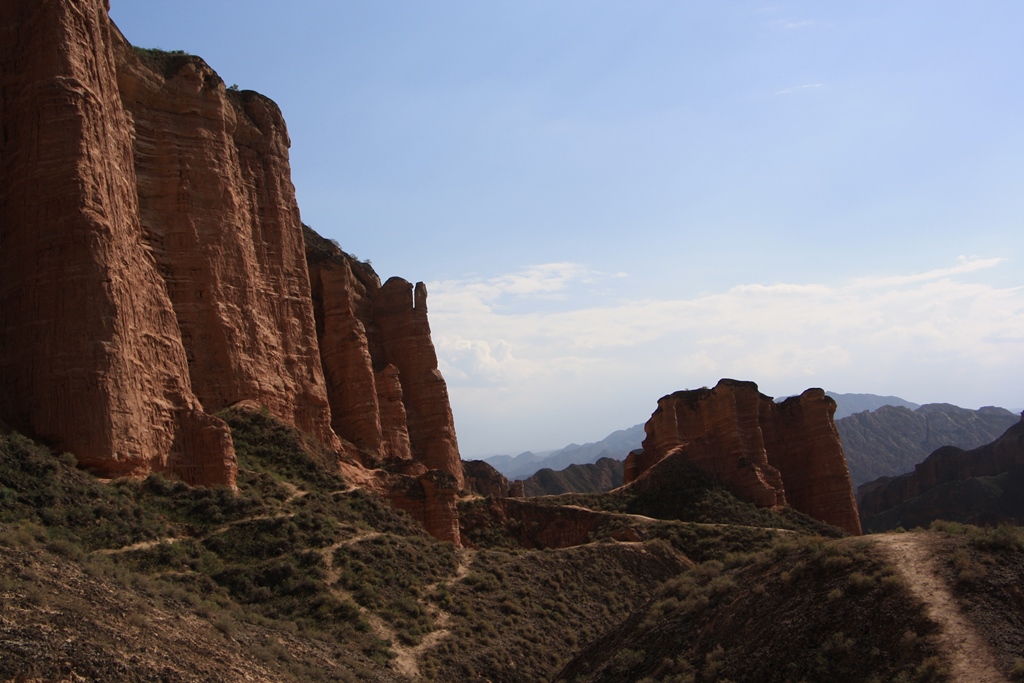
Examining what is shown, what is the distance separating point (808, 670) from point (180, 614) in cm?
1319

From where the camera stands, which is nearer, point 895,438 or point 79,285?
point 79,285

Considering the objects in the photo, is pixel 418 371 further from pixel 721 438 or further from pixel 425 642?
pixel 425 642

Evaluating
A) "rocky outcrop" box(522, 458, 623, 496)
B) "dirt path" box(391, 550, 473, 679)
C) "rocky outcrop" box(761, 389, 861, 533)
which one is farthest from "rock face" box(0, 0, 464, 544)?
"rocky outcrop" box(522, 458, 623, 496)

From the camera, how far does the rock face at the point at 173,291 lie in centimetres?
2986

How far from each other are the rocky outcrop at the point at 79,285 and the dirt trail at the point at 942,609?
67.5 feet

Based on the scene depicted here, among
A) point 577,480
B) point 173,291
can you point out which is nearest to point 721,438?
point 173,291

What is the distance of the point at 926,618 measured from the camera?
19.4 m

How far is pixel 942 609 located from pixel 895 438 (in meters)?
174

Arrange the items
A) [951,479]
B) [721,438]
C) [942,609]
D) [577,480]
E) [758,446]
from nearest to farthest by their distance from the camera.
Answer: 1. [942,609]
2. [721,438]
3. [758,446]
4. [951,479]
5. [577,480]

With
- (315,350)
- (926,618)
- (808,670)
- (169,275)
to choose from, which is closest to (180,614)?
(808,670)

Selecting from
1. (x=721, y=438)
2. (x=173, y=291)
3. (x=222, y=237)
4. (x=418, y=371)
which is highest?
(x=222, y=237)

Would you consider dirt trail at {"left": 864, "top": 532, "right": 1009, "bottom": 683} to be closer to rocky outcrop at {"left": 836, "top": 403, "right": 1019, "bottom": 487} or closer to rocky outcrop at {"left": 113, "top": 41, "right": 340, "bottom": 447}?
rocky outcrop at {"left": 113, "top": 41, "right": 340, "bottom": 447}

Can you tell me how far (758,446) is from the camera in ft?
192

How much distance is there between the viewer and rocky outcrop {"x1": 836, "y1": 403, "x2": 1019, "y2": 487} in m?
168
